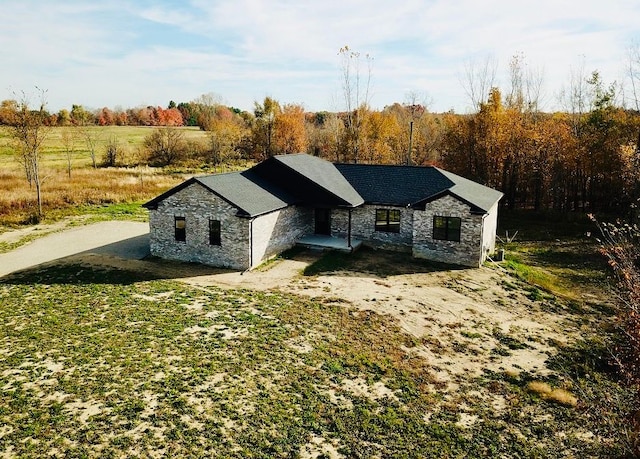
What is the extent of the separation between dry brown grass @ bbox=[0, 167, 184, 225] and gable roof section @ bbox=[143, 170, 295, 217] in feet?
47.1

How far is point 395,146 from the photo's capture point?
48562mm

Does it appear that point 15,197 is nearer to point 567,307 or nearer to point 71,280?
point 71,280

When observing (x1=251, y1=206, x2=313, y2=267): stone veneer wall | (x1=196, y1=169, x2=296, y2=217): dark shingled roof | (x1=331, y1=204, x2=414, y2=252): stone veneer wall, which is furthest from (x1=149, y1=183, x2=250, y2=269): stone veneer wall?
(x1=331, y1=204, x2=414, y2=252): stone veneer wall

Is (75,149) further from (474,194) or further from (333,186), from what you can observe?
(474,194)

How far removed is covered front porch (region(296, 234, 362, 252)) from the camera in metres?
22.2

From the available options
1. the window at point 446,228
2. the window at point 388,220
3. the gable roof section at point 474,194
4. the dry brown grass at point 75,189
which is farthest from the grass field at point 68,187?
the gable roof section at point 474,194

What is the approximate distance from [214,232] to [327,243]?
5802 millimetres

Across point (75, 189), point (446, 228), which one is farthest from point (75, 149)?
point (446, 228)

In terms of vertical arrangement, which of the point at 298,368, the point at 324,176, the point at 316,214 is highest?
the point at 324,176

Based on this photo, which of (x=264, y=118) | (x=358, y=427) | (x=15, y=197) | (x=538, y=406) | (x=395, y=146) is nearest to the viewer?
(x=358, y=427)

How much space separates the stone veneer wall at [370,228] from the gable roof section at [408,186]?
2.01 ft

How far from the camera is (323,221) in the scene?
80.2ft

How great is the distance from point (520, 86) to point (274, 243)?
30539 millimetres

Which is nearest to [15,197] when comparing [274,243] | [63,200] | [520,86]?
[63,200]
